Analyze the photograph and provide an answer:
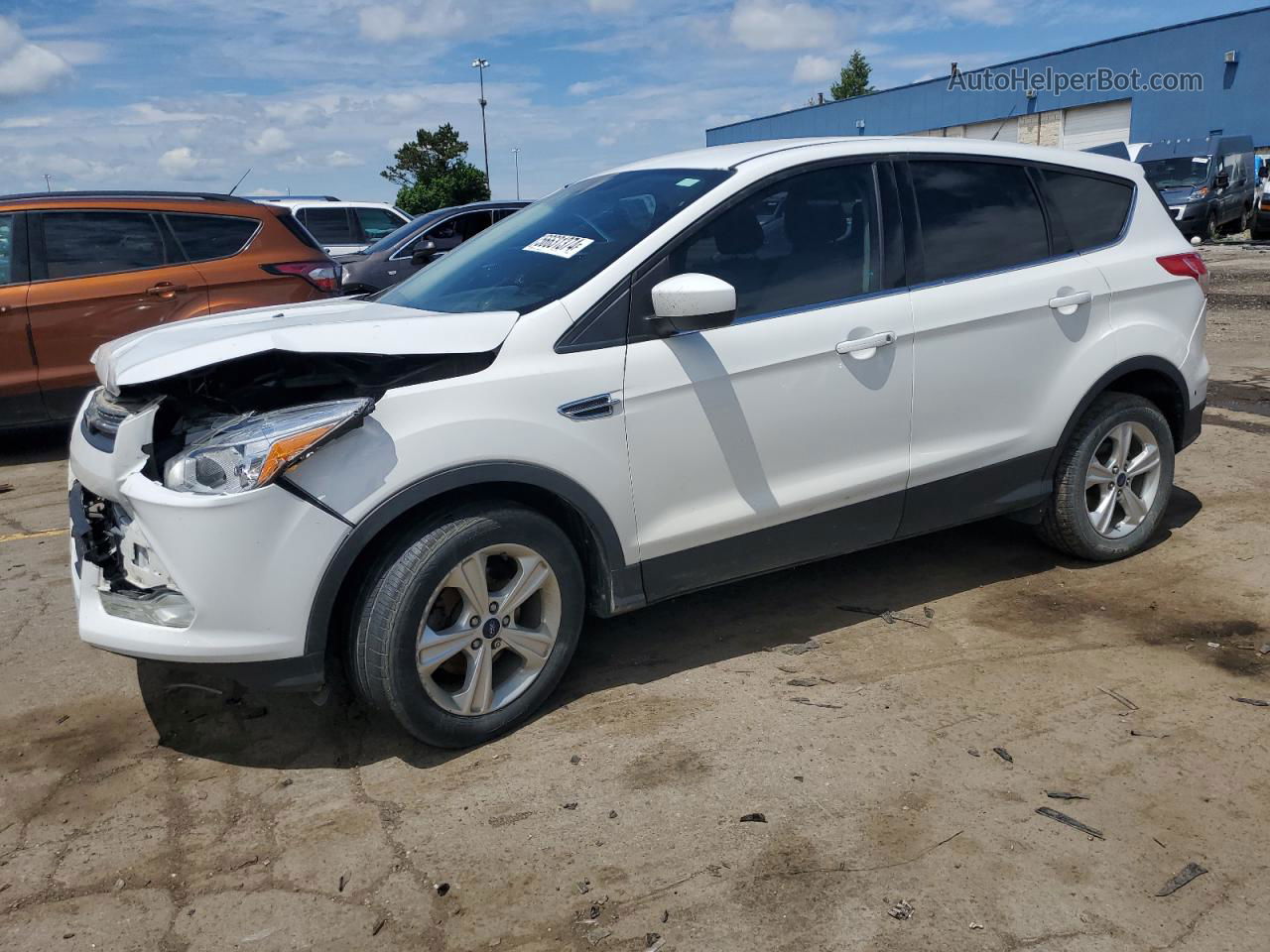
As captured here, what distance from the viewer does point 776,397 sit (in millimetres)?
3734

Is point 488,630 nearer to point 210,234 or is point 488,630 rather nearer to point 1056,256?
point 1056,256

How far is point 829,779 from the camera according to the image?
318 centimetres

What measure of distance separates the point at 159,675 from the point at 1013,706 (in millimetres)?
3020

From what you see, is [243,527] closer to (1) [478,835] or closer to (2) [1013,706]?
(1) [478,835]

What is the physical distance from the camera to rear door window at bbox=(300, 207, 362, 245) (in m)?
15.9

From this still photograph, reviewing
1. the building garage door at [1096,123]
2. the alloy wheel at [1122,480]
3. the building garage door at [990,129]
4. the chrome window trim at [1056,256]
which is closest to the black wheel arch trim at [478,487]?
the chrome window trim at [1056,256]

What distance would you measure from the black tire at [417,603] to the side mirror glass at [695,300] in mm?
764

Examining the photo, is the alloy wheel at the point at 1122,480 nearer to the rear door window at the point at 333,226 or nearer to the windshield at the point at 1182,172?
the rear door window at the point at 333,226

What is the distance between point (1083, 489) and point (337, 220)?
44.9 feet

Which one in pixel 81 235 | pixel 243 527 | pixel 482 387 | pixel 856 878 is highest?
pixel 81 235

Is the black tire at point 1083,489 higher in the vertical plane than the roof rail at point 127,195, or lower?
lower

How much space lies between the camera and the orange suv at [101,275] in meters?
7.24

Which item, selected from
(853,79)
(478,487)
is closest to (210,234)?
(478,487)

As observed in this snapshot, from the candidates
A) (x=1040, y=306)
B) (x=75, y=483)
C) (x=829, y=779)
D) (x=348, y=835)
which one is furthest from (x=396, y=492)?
(x=1040, y=306)
